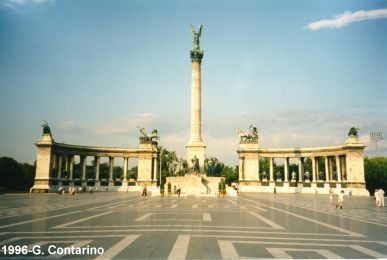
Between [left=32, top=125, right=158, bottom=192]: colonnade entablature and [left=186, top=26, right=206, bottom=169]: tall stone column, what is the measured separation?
25.7 m

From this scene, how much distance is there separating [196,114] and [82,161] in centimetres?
3696

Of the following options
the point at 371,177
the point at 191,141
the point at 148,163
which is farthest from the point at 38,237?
the point at 371,177

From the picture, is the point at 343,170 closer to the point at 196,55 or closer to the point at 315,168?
the point at 315,168

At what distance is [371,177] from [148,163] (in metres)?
60.8

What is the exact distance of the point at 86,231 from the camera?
1659 cm

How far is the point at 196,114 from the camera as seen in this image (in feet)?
237

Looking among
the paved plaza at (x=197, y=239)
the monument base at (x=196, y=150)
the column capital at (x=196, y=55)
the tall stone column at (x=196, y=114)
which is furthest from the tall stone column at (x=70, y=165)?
the paved plaza at (x=197, y=239)

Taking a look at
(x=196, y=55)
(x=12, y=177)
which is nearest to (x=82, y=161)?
(x=12, y=177)

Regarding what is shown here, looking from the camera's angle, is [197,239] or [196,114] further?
[196,114]

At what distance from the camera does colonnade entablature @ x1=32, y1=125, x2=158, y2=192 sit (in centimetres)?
7962

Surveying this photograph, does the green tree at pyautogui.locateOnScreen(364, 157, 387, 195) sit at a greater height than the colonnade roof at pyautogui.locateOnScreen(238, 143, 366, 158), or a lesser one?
lesser

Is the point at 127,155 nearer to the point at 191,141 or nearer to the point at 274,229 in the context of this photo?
the point at 191,141

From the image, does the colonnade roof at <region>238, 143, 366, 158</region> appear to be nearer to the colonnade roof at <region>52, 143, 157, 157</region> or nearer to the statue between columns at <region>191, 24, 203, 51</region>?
the colonnade roof at <region>52, 143, 157, 157</region>

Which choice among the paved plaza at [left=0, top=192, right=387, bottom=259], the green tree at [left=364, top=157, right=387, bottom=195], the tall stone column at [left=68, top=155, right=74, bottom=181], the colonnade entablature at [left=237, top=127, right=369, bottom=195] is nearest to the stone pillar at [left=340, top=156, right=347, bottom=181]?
the colonnade entablature at [left=237, top=127, right=369, bottom=195]
